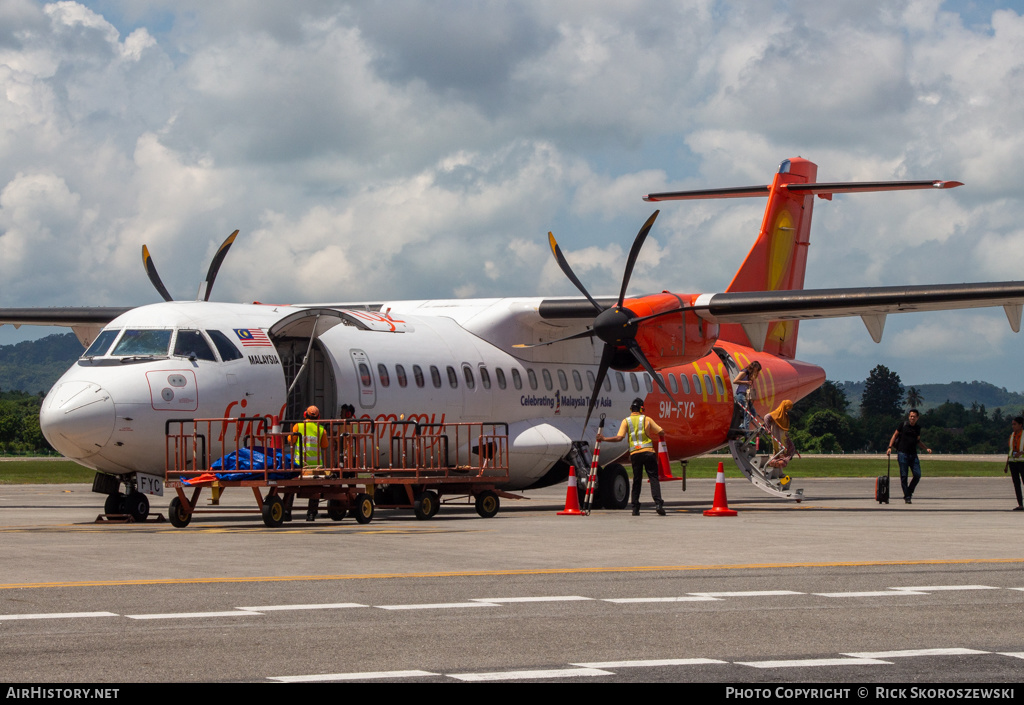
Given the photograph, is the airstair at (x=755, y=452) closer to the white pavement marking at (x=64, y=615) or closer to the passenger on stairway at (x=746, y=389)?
the passenger on stairway at (x=746, y=389)

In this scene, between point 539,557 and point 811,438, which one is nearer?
point 539,557

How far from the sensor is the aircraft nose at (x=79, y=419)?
16.2 meters

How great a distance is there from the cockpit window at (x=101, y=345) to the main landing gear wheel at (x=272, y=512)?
331 cm

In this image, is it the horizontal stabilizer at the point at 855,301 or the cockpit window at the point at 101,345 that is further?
the horizontal stabilizer at the point at 855,301

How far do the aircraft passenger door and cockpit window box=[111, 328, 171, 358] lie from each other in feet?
10.3

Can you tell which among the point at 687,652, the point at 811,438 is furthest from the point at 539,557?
the point at 811,438

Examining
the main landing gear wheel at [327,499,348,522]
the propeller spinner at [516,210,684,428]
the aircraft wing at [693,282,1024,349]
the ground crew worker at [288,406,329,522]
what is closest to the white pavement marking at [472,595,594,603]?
the ground crew worker at [288,406,329,522]

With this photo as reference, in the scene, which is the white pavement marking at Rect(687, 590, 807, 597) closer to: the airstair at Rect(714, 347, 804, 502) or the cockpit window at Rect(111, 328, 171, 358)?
the cockpit window at Rect(111, 328, 171, 358)

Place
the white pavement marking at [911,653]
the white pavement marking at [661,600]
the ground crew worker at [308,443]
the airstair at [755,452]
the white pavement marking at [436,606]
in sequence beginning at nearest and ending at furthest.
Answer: the white pavement marking at [911,653], the white pavement marking at [436,606], the white pavement marking at [661,600], the ground crew worker at [308,443], the airstair at [755,452]

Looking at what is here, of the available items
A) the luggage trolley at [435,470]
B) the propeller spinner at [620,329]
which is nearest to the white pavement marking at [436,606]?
the luggage trolley at [435,470]

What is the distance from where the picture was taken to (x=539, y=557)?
11938mm
